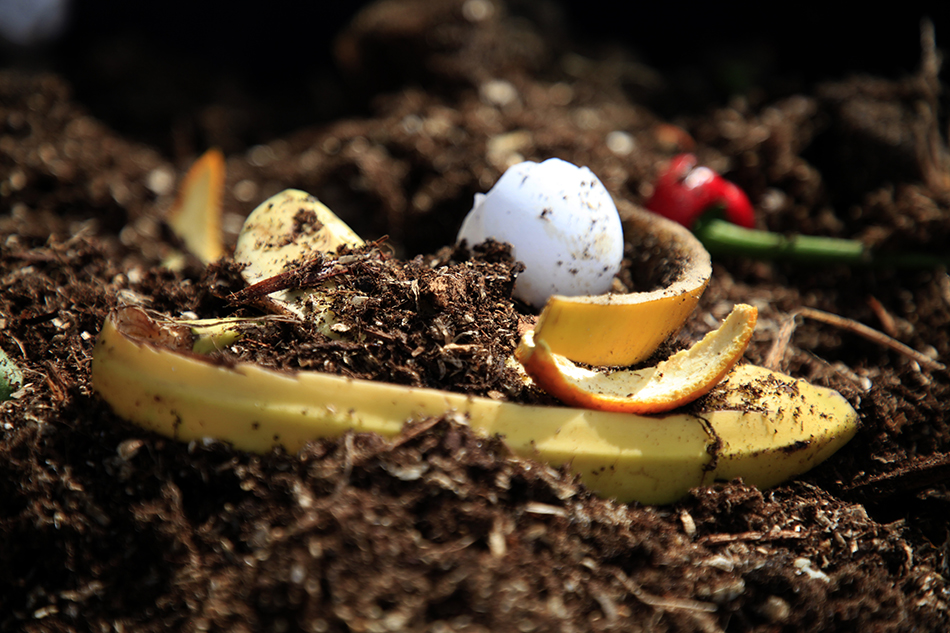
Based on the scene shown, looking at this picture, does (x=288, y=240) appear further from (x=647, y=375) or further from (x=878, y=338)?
(x=878, y=338)

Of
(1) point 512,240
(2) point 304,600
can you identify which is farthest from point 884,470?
(2) point 304,600

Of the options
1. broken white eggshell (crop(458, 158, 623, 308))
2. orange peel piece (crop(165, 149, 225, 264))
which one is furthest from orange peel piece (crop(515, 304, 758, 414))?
orange peel piece (crop(165, 149, 225, 264))

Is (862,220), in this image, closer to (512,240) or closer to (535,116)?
(535,116)

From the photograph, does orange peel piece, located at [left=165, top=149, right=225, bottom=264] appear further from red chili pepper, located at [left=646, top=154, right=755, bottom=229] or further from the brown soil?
red chili pepper, located at [left=646, top=154, right=755, bottom=229]

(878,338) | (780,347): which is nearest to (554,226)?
(780,347)

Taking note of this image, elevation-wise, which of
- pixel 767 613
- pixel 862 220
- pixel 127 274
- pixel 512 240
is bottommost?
pixel 767 613

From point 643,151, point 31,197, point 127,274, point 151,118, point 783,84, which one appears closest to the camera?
point 127,274
